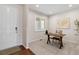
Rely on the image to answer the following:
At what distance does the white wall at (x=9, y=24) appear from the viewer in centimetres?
142

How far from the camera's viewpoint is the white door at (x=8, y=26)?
1.42 meters

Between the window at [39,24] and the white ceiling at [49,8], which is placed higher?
the white ceiling at [49,8]

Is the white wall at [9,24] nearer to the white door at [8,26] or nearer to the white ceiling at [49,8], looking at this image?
the white door at [8,26]

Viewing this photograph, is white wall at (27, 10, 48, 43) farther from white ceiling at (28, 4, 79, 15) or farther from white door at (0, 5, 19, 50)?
white door at (0, 5, 19, 50)

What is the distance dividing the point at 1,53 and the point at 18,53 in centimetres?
28

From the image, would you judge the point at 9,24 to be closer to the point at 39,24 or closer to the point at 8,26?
the point at 8,26

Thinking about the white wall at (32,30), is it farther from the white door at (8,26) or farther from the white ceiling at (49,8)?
the white door at (8,26)

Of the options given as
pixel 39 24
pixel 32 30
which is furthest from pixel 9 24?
pixel 39 24

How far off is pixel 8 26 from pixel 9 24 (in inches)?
1.6

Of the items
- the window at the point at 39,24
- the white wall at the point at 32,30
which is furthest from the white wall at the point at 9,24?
the window at the point at 39,24

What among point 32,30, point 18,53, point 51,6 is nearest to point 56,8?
point 51,6

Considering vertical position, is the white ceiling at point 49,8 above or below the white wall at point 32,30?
above

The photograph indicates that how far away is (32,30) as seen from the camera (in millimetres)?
1483

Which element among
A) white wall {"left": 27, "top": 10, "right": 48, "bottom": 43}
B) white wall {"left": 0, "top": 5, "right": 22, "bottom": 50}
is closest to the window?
white wall {"left": 27, "top": 10, "right": 48, "bottom": 43}
